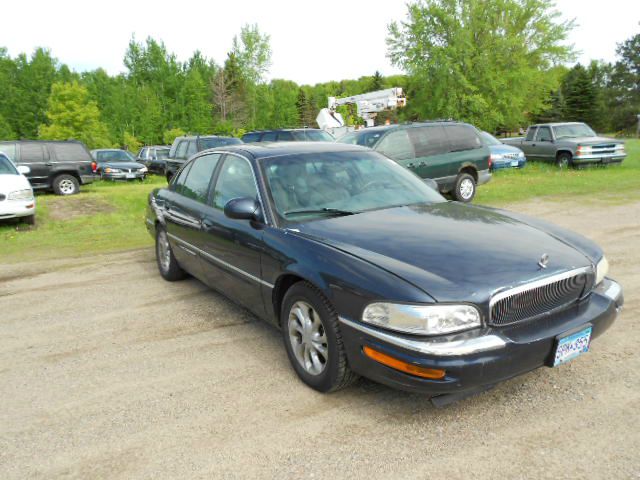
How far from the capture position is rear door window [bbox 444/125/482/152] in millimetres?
12047

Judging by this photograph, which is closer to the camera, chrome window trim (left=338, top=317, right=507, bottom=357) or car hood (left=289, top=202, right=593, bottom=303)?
chrome window trim (left=338, top=317, right=507, bottom=357)

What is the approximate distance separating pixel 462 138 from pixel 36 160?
12055 millimetres

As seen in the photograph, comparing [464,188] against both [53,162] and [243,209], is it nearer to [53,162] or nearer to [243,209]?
[243,209]

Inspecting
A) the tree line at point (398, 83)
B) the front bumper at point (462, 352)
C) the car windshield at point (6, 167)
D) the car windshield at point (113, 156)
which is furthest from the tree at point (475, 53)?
the front bumper at point (462, 352)

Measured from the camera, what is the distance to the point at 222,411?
311 cm

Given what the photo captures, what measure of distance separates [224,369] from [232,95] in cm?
5623

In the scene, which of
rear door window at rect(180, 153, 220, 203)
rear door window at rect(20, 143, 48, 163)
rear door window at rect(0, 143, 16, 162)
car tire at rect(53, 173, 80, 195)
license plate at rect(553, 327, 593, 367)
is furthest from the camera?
car tire at rect(53, 173, 80, 195)

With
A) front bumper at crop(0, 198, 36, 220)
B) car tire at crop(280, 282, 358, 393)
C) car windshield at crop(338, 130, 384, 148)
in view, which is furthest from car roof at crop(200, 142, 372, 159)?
front bumper at crop(0, 198, 36, 220)

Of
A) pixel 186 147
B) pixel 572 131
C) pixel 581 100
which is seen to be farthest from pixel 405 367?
pixel 581 100

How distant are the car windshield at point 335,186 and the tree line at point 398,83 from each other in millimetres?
22221

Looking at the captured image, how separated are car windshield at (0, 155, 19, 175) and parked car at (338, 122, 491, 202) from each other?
7.37 meters

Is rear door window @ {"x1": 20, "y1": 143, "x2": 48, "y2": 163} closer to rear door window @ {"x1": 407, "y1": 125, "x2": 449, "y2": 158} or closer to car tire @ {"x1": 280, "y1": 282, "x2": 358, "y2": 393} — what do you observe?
rear door window @ {"x1": 407, "y1": 125, "x2": 449, "y2": 158}

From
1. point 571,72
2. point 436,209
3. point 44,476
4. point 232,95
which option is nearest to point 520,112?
point 232,95

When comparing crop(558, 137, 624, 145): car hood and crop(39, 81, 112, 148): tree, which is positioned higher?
crop(39, 81, 112, 148): tree
